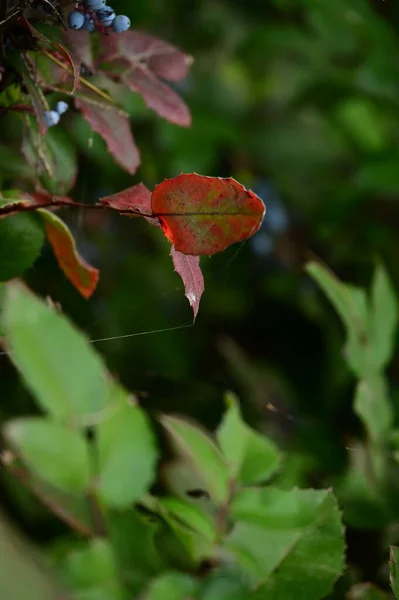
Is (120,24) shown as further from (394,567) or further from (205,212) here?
(394,567)

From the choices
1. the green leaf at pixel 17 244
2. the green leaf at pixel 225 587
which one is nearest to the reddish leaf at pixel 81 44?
the green leaf at pixel 17 244

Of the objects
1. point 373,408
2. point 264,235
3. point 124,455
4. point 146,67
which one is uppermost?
point 146,67

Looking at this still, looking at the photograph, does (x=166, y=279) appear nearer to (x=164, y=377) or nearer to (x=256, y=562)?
(x=164, y=377)

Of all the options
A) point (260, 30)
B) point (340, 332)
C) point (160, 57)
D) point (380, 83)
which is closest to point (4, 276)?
point (160, 57)

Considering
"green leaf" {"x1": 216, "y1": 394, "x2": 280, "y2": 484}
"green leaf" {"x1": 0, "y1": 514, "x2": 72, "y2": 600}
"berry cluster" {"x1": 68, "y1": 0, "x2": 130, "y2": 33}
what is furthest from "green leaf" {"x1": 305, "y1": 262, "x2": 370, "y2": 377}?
"green leaf" {"x1": 0, "y1": 514, "x2": 72, "y2": 600}

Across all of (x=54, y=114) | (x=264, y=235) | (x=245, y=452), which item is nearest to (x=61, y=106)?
(x=54, y=114)

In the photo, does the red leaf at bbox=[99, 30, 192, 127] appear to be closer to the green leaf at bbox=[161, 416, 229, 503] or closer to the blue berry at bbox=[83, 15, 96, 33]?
the blue berry at bbox=[83, 15, 96, 33]

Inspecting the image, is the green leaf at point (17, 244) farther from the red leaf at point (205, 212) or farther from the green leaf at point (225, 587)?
the green leaf at point (225, 587)

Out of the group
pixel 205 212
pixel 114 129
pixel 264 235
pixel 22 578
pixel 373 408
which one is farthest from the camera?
pixel 264 235
